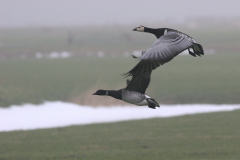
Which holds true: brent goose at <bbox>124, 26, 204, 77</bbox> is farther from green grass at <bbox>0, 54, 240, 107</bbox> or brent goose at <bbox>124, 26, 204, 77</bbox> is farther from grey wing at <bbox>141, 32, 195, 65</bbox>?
green grass at <bbox>0, 54, 240, 107</bbox>

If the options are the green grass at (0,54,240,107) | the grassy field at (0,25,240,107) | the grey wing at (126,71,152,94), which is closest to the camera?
the grey wing at (126,71,152,94)

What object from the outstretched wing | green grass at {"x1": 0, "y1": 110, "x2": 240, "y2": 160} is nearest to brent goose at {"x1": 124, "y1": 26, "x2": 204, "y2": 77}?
the outstretched wing

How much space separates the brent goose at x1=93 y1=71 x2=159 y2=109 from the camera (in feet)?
29.5

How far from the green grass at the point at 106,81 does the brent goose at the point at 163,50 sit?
18.3 metres

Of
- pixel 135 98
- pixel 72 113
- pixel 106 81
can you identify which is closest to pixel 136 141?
pixel 72 113

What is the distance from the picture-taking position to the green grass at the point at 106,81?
94.7ft

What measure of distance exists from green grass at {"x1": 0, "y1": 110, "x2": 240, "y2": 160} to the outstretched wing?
6947 millimetres

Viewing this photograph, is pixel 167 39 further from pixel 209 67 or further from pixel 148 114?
pixel 209 67

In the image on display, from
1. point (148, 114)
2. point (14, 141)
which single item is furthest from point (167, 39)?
point (148, 114)

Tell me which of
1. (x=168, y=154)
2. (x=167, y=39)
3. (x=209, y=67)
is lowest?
(x=168, y=154)

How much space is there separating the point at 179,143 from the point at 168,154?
1.56 metres

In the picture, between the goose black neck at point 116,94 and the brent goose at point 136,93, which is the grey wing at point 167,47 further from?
the goose black neck at point 116,94

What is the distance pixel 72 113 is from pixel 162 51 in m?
17.2

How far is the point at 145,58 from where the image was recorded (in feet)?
27.0
